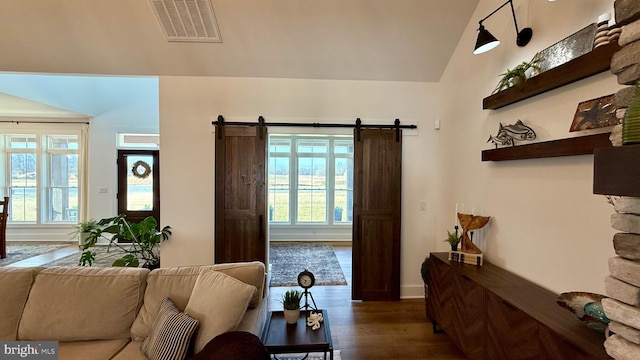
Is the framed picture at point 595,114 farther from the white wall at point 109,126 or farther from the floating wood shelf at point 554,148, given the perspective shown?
the white wall at point 109,126

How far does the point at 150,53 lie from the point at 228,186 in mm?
1742

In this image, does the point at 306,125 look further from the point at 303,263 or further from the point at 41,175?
the point at 41,175

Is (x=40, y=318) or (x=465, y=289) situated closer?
(x=40, y=318)

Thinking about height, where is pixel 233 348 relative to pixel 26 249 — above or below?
above

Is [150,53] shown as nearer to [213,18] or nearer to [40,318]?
[213,18]

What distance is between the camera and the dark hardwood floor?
8.03 ft

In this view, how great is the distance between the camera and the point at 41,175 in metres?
6.04

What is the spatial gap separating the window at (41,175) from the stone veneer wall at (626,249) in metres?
8.09

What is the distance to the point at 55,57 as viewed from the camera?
313 centimetres

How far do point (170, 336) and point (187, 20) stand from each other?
281 centimetres

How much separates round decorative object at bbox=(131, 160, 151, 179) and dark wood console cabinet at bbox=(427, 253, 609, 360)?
6.06 m

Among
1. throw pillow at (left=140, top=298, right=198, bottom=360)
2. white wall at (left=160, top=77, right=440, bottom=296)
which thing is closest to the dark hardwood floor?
white wall at (left=160, top=77, right=440, bottom=296)

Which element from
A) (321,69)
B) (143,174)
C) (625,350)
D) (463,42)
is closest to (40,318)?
(625,350)

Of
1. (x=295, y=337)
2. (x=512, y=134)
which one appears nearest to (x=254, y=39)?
(x=512, y=134)
